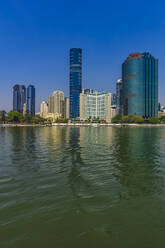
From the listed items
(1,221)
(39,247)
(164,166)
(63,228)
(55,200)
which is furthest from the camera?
(164,166)

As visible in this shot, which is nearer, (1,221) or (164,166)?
(1,221)

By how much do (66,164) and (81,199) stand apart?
9.35 m

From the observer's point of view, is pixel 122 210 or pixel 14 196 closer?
pixel 122 210

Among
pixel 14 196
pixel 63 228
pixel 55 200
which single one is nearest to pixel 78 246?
pixel 63 228

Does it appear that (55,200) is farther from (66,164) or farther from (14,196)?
(66,164)

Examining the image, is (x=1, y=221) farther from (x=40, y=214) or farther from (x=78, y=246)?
(x=78, y=246)

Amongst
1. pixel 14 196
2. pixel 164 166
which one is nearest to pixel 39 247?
pixel 14 196

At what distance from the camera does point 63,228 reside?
7734mm

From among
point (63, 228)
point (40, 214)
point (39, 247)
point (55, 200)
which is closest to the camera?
point (39, 247)

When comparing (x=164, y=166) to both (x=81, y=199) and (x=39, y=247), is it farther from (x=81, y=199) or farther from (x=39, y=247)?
(x=39, y=247)

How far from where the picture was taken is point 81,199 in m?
10.6

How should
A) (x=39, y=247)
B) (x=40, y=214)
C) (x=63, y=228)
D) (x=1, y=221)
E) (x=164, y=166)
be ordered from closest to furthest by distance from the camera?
(x=39, y=247), (x=63, y=228), (x=1, y=221), (x=40, y=214), (x=164, y=166)

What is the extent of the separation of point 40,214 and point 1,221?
1.75 metres

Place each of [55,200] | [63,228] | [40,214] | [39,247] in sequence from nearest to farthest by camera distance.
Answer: [39,247] → [63,228] → [40,214] → [55,200]
